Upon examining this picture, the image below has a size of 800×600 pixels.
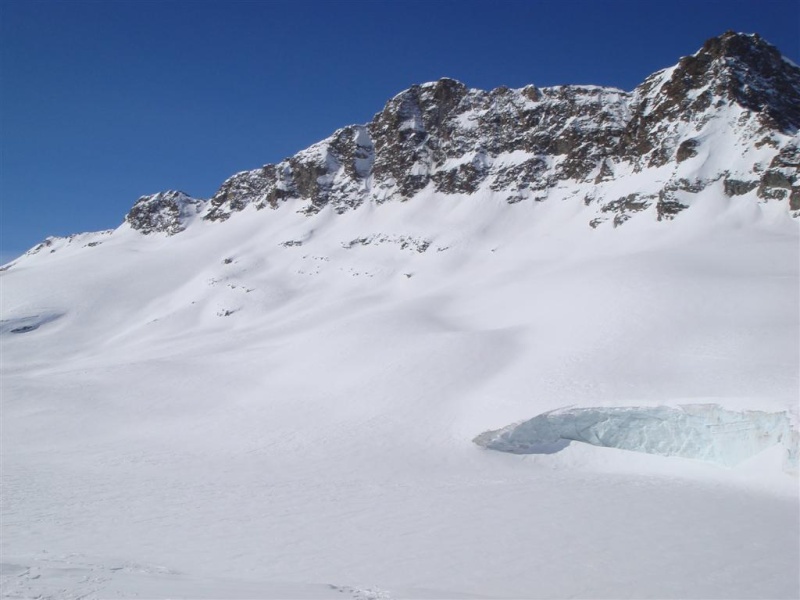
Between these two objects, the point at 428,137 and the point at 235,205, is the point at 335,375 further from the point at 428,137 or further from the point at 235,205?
the point at 235,205

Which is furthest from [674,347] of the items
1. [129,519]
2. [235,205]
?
[235,205]

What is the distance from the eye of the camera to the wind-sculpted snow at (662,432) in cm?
1647

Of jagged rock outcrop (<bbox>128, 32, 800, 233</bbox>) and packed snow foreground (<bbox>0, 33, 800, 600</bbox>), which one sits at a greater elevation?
jagged rock outcrop (<bbox>128, 32, 800, 233</bbox>)

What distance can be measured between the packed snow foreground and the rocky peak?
33305 mm

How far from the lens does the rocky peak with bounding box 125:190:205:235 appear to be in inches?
4264

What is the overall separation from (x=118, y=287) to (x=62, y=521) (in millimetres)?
70171

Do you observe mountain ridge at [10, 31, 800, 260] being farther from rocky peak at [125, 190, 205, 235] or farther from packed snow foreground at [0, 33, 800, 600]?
packed snow foreground at [0, 33, 800, 600]

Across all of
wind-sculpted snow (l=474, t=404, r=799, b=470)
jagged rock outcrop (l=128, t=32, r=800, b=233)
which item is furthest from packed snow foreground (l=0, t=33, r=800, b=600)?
jagged rock outcrop (l=128, t=32, r=800, b=233)

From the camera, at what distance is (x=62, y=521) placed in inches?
527

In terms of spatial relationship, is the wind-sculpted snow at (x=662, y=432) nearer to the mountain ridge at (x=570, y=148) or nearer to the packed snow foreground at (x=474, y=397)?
the packed snow foreground at (x=474, y=397)

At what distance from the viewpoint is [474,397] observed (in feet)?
80.8

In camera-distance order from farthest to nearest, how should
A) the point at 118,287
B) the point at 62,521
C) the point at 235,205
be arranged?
the point at 235,205, the point at 118,287, the point at 62,521

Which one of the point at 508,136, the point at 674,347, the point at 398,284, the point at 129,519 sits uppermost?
the point at 508,136

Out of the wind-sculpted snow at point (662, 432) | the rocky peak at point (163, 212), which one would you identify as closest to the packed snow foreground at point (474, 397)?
the wind-sculpted snow at point (662, 432)
